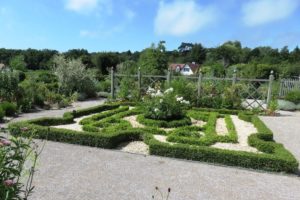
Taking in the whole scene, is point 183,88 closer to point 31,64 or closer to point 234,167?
point 234,167

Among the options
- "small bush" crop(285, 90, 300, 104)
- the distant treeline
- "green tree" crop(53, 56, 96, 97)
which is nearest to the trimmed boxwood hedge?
"small bush" crop(285, 90, 300, 104)

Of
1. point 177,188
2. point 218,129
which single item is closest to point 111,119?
point 218,129

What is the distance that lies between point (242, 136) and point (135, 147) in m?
2.79

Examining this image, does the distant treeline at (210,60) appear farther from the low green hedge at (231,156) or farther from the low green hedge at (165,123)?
the low green hedge at (231,156)

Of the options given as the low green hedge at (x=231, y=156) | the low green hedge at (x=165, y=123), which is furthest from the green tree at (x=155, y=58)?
the low green hedge at (x=231, y=156)

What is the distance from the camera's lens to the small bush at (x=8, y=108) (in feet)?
30.4

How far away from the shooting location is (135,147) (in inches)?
245

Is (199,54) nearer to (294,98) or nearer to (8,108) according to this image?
(294,98)

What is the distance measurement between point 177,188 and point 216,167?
1.26 meters

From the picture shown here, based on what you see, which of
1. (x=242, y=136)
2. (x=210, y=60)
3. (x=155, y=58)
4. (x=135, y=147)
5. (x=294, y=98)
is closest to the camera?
(x=135, y=147)

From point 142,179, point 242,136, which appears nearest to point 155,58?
point 242,136

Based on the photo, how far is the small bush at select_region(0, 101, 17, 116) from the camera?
9.27 m

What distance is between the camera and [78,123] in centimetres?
807

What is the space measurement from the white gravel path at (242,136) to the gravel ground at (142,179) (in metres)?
1.11
